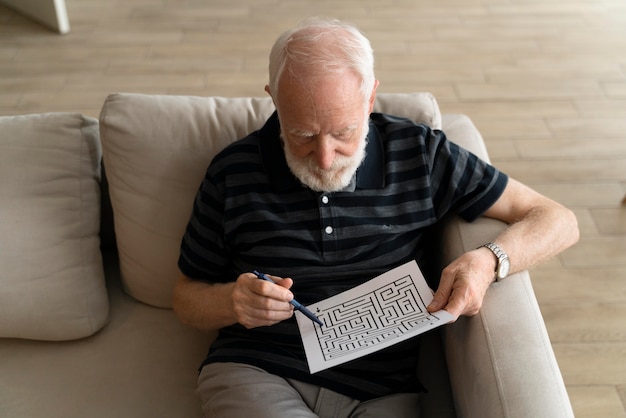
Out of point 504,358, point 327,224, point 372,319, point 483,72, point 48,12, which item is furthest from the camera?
point 48,12

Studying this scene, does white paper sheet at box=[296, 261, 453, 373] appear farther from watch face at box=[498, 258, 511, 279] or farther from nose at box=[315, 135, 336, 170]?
nose at box=[315, 135, 336, 170]

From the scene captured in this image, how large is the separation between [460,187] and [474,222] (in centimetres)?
10

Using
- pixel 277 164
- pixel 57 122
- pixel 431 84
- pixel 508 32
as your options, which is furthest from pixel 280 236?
pixel 508 32

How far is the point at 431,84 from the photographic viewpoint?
326 centimetres

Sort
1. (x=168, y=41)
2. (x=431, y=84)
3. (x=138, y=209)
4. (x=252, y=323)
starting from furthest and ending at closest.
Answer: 1. (x=168, y=41)
2. (x=431, y=84)
3. (x=138, y=209)
4. (x=252, y=323)

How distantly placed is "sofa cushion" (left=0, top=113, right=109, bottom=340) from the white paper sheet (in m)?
0.62

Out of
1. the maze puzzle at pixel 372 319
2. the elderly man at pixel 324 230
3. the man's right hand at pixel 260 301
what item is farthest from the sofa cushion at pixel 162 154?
the maze puzzle at pixel 372 319

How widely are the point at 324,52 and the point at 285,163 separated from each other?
0.29 metres

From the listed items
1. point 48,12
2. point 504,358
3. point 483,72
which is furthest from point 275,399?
point 48,12

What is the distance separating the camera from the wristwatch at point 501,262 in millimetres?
1383

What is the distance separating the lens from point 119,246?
173 cm

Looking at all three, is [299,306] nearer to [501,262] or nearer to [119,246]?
[501,262]

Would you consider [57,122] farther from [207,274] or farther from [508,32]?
[508,32]

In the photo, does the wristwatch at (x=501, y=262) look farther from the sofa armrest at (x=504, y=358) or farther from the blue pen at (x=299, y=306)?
the blue pen at (x=299, y=306)
